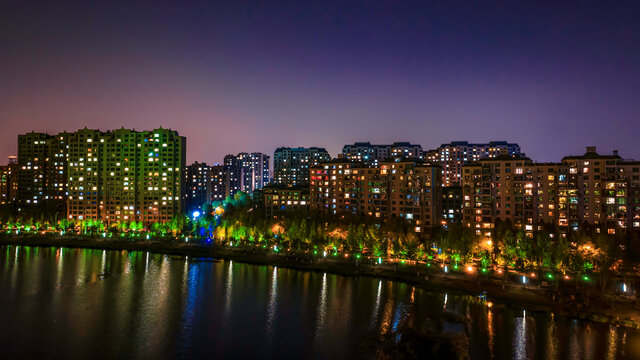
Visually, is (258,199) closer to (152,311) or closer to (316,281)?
(316,281)

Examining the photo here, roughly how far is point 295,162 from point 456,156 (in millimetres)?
36379

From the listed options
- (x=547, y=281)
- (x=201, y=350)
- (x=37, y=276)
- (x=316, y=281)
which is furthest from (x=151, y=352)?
(x=547, y=281)

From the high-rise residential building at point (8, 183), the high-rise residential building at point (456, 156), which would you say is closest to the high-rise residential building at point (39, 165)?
the high-rise residential building at point (8, 183)

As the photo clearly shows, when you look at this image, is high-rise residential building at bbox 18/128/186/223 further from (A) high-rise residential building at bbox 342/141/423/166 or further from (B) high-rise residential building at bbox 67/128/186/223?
(A) high-rise residential building at bbox 342/141/423/166

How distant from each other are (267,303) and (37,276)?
20064 mm

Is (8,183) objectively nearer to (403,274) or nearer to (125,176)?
(125,176)

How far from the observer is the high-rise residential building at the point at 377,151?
291 ft

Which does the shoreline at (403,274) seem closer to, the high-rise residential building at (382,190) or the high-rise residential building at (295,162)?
the high-rise residential building at (382,190)

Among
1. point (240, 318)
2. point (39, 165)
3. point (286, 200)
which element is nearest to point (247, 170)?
point (39, 165)

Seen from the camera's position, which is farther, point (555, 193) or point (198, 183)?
point (198, 183)

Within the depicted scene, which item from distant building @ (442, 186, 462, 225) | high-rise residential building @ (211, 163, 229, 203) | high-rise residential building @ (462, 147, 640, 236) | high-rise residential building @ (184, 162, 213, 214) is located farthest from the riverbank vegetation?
high-rise residential building @ (211, 163, 229, 203)

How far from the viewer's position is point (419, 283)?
102ft

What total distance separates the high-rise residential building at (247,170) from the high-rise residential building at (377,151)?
1222 inches

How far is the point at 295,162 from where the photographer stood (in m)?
99.1
